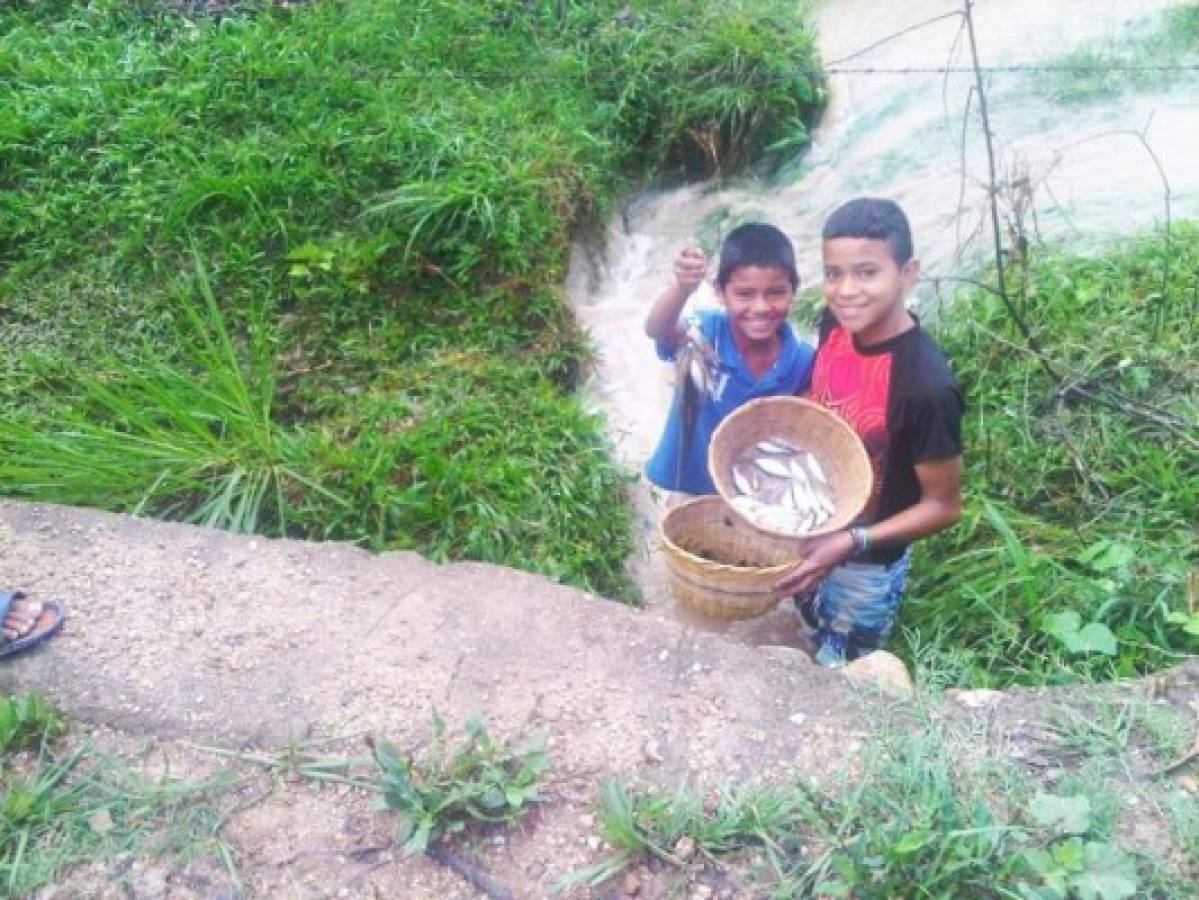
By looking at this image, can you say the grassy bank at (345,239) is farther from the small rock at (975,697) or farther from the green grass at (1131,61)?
the small rock at (975,697)

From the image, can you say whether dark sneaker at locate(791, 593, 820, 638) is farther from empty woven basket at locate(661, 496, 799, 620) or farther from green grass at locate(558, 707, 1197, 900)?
green grass at locate(558, 707, 1197, 900)

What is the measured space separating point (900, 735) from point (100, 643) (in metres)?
1.93

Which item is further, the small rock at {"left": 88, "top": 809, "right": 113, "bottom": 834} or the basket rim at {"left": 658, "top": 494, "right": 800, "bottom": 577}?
the basket rim at {"left": 658, "top": 494, "right": 800, "bottom": 577}

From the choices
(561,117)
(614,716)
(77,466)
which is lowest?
(614,716)

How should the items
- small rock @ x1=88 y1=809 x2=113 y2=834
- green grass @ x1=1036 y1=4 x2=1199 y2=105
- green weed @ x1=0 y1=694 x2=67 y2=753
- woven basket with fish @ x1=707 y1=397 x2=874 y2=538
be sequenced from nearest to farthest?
small rock @ x1=88 y1=809 x2=113 y2=834 < green weed @ x1=0 y1=694 x2=67 y2=753 < woven basket with fish @ x1=707 y1=397 x2=874 y2=538 < green grass @ x1=1036 y1=4 x2=1199 y2=105

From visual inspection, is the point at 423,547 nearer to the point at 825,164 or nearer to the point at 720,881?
the point at 720,881

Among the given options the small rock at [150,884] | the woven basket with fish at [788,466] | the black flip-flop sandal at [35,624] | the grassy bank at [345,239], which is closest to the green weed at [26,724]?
the black flip-flop sandal at [35,624]

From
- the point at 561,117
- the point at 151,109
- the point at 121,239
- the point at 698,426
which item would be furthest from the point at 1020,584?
the point at 151,109

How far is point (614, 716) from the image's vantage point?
101 inches

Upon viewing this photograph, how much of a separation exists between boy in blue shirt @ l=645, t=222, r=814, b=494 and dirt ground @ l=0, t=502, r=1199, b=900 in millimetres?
742

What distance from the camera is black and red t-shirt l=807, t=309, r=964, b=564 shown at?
2.70 m

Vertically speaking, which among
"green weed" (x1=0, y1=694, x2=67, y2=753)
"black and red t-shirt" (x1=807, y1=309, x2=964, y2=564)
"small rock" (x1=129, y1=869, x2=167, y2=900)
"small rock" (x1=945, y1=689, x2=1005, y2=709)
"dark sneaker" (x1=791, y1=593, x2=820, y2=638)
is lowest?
"dark sneaker" (x1=791, y1=593, x2=820, y2=638)

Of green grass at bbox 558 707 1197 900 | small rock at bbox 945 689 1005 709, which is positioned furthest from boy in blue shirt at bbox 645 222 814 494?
green grass at bbox 558 707 1197 900

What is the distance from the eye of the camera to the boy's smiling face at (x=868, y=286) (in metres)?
2.78
